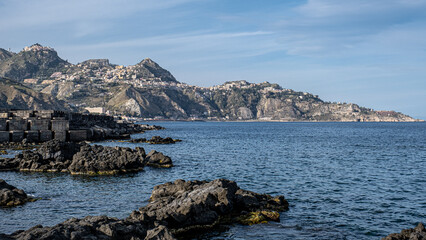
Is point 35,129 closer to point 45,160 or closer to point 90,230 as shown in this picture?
point 45,160

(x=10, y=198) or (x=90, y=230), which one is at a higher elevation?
(x=90, y=230)

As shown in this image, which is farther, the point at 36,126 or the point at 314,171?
the point at 36,126

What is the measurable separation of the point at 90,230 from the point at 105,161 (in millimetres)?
20777

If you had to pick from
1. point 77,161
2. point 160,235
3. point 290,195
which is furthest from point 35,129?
point 160,235

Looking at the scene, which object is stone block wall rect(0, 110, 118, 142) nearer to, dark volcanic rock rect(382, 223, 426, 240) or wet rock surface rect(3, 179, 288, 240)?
wet rock surface rect(3, 179, 288, 240)

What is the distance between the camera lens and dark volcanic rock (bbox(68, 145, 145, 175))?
32.1 metres

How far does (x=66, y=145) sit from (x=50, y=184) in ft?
34.5

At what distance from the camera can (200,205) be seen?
17641mm

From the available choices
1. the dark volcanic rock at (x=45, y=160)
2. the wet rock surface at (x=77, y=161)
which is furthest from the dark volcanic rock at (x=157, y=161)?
the dark volcanic rock at (x=45, y=160)

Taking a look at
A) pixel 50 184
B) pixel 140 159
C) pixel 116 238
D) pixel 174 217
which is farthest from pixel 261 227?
pixel 140 159

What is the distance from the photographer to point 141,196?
24031 millimetres

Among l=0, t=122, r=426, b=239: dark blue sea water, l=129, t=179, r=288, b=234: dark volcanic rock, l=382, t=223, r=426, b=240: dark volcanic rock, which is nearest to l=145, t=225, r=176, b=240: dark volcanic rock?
l=129, t=179, r=288, b=234: dark volcanic rock

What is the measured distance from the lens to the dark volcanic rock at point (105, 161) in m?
32.1

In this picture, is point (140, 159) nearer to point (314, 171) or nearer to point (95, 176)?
point (95, 176)
